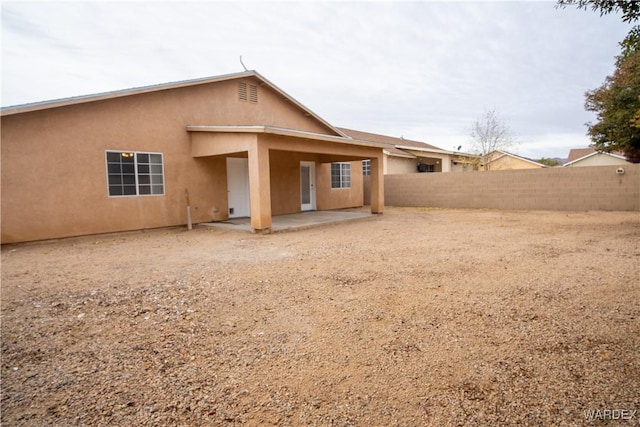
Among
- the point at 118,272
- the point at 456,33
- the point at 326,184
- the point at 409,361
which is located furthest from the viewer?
the point at 326,184

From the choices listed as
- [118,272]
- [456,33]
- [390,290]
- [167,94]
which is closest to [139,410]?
[390,290]

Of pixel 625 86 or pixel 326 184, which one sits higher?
pixel 625 86

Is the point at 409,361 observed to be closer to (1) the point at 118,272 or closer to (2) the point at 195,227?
(1) the point at 118,272

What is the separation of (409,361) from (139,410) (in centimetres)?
193

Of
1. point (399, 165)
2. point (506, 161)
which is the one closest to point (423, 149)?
point (399, 165)

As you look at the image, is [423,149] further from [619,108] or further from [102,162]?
[102,162]

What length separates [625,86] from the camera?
1058 centimetres

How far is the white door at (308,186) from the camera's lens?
1561cm

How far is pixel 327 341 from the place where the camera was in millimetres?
3115

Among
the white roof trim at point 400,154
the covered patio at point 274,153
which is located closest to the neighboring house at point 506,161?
the white roof trim at point 400,154

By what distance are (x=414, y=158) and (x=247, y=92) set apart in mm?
14863

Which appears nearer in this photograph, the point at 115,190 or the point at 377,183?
the point at 115,190

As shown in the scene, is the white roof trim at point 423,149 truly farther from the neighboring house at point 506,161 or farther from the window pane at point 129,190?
the window pane at point 129,190

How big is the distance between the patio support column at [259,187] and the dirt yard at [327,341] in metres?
3.32
